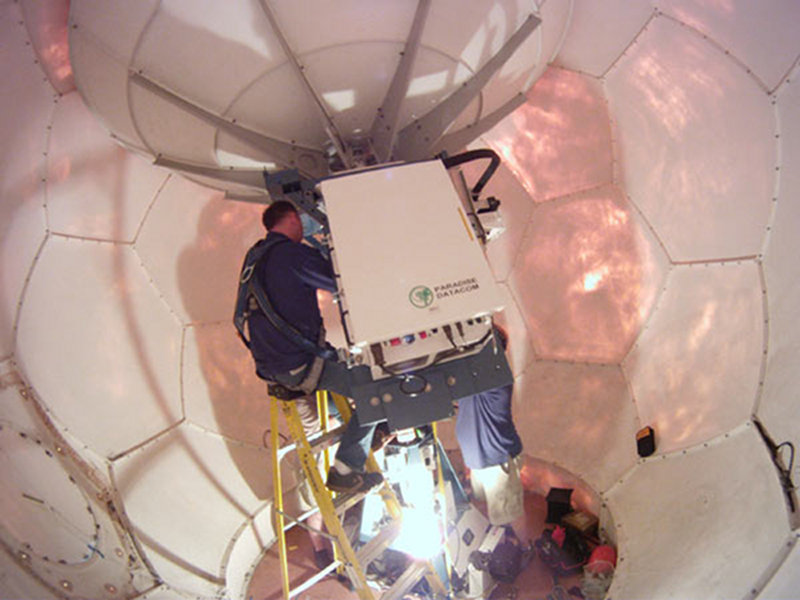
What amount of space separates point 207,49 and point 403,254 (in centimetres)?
161

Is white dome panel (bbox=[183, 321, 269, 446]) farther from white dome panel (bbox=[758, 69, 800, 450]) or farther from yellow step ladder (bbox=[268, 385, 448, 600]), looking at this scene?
white dome panel (bbox=[758, 69, 800, 450])

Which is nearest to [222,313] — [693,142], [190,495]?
[190,495]

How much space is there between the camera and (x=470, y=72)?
11.4ft

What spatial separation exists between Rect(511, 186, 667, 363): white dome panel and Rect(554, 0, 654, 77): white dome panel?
3.92 ft

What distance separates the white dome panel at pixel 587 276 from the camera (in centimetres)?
511

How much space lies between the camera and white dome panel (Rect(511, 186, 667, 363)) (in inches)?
201

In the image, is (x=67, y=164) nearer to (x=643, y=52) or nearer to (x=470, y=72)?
(x=470, y=72)

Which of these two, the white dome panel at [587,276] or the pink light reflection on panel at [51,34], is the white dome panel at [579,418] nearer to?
the white dome panel at [587,276]

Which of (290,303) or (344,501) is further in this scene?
(344,501)

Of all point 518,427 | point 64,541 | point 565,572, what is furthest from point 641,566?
point 64,541

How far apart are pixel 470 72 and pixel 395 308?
1.77m

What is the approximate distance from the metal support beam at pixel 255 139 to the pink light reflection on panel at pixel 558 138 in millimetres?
2734

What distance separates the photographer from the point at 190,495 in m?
5.39

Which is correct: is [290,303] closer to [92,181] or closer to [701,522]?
[92,181]
